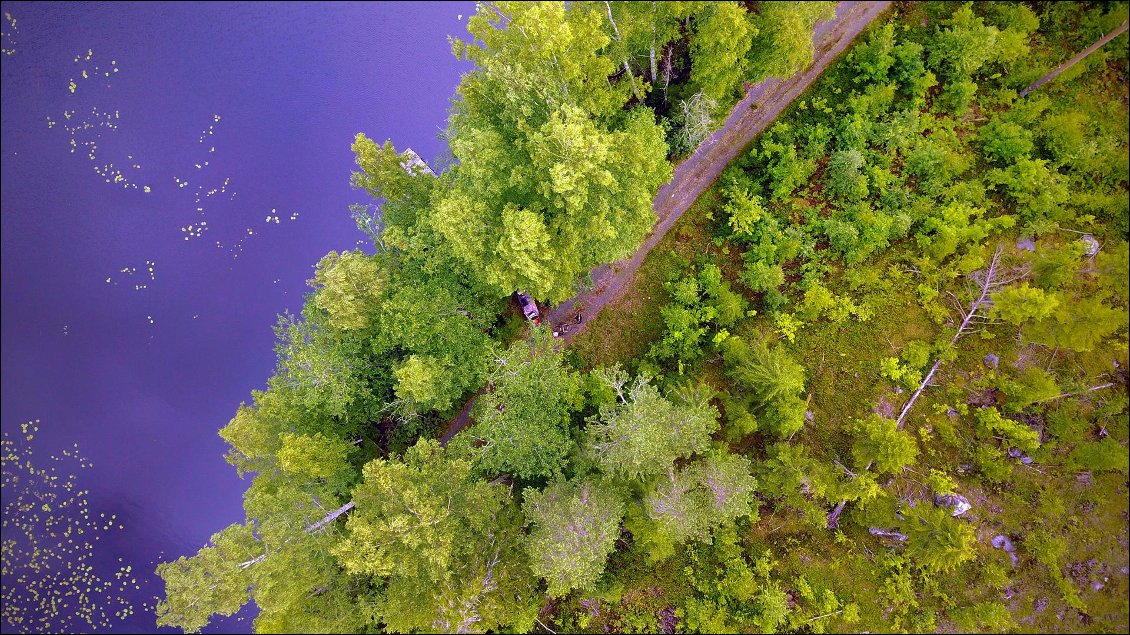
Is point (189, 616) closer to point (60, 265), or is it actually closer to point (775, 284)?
point (60, 265)

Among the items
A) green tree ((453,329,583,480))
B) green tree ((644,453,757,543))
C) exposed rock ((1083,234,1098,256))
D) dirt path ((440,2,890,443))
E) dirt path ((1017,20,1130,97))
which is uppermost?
dirt path ((440,2,890,443))

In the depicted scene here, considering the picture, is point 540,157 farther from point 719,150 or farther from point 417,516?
point 417,516

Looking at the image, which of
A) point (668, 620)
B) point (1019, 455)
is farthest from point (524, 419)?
point (1019, 455)

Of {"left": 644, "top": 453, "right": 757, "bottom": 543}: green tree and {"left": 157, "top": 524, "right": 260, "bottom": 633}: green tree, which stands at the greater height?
{"left": 157, "top": 524, "right": 260, "bottom": 633}: green tree

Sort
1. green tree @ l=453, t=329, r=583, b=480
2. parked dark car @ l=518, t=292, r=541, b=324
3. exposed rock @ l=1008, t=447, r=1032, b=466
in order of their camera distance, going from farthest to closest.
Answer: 1. parked dark car @ l=518, t=292, r=541, b=324
2. exposed rock @ l=1008, t=447, r=1032, b=466
3. green tree @ l=453, t=329, r=583, b=480

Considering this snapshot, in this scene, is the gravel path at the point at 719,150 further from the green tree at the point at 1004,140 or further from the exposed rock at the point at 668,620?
the exposed rock at the point at 668,620

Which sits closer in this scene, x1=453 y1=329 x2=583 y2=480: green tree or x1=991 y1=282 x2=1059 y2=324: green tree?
x1=453 y1=329 x2=583 y2=480: green tree

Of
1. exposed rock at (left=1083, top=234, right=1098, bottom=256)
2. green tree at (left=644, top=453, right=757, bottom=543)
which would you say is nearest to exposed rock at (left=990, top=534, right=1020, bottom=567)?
green tree at (left=644, top=453, right=757, bottom=543)

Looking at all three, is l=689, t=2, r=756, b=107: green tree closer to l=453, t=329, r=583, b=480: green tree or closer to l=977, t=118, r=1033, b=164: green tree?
l=977, t=118, r=1033, b=164: green tree
